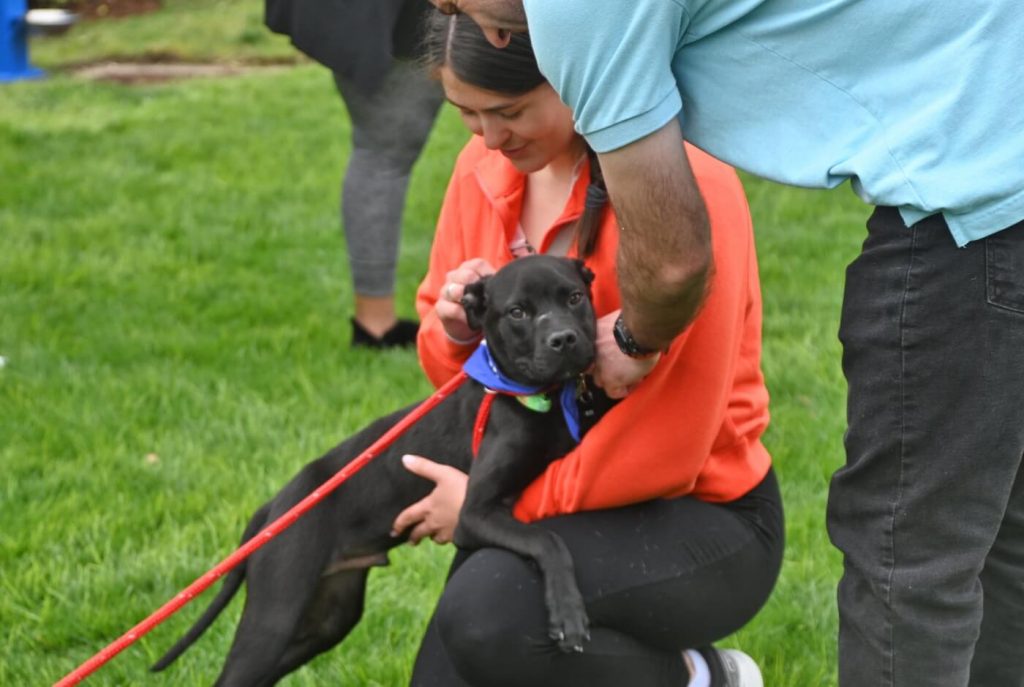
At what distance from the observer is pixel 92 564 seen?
13.3 ft

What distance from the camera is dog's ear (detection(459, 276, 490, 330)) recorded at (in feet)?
9.89

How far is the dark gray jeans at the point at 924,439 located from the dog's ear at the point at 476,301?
86 centimetres

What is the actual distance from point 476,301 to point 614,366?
380mm

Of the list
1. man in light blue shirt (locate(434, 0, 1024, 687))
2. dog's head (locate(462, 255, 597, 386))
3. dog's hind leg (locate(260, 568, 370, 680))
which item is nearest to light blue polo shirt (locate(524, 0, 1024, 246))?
man in light blue shirt (locate(434, 0, 1024, 687))

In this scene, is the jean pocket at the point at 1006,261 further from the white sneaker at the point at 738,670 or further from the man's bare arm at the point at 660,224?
the white sneaker at the point at 738,670

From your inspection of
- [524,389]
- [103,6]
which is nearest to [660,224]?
[524,389]

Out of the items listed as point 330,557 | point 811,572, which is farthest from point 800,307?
point 330,557

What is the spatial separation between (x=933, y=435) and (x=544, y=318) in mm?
850

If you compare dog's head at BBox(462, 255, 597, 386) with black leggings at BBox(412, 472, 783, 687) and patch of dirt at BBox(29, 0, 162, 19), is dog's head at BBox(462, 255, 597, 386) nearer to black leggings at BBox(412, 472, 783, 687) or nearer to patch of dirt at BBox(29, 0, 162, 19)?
black leggings at BBox(412, 472, 783, 687)

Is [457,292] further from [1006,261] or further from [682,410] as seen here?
[1006,261]

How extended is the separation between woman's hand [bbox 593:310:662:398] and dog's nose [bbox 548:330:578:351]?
64 mm

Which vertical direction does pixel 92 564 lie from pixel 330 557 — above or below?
below

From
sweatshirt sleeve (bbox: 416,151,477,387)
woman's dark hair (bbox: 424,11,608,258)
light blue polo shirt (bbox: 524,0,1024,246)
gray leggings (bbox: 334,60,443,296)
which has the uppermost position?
light blue polo shirt (bbox: 524,0,1024,246)

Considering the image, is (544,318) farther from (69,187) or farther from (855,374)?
(69,187)
